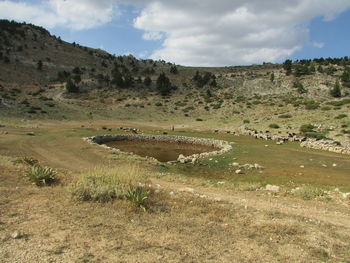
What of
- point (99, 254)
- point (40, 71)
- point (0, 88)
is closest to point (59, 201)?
point (99, 254)

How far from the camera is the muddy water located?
3127 cm

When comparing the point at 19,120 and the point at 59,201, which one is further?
the point at 19,120

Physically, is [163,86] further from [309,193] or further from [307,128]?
[309,193]

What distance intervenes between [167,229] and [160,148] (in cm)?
2776

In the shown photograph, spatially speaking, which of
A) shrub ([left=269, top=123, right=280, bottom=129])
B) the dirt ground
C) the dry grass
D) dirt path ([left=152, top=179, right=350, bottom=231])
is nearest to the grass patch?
dirt path ([left=152, top=179, right=350, bottom=231])

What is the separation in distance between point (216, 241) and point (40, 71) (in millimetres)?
100399

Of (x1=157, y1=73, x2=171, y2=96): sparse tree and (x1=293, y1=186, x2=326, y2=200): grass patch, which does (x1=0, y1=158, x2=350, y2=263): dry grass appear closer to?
(x1=293, y1=186, x2=326, y2=200): grass patch

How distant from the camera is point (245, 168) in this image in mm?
21875

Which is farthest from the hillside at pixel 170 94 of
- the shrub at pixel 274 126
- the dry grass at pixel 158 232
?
the dry grass at pixel 158 232

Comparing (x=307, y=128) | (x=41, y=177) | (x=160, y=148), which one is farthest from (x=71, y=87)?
(x=41, y=177)

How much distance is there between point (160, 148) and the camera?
3522 centimetres

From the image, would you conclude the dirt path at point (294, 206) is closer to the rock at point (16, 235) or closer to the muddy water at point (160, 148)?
the rock at point (16, 235)

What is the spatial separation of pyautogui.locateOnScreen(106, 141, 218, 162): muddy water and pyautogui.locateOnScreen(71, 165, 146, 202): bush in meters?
18.9

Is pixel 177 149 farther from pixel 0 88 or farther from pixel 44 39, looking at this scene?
pixel 44 39
